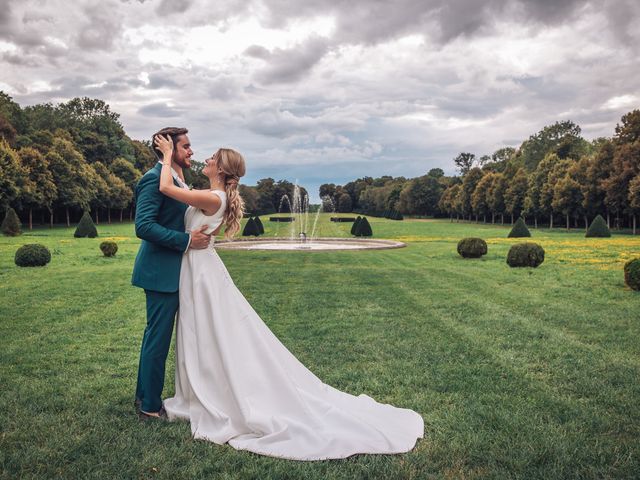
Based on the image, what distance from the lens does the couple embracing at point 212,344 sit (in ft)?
13.8

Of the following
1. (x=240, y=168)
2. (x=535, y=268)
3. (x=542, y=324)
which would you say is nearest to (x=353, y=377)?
(x=240, y=168)

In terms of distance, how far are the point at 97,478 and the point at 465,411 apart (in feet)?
10.4

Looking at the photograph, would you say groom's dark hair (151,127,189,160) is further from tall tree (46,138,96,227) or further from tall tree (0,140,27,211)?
tall tree (46,138,96,227)

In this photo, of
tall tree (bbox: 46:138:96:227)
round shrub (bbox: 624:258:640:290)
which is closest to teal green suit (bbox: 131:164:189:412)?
round shrub (bbox: 624:258:640:290)

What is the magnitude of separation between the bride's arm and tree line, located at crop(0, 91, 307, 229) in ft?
132

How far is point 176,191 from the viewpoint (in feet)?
13.8

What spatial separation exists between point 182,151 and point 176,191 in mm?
515

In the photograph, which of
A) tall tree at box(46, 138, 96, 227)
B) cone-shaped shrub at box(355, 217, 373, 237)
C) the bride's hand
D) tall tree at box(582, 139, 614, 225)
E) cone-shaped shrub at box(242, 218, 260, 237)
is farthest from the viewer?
tall tree at box(46, 138, 96, 227)

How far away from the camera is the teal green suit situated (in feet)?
14.3

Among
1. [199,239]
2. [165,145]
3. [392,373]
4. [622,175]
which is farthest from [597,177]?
[165,145]

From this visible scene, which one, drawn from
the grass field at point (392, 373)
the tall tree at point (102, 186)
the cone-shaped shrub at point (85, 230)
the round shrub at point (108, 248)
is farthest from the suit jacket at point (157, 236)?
the tall tree at point (102, 186)

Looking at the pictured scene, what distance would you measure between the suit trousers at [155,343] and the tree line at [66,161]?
40328mm

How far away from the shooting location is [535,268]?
17.6 metres

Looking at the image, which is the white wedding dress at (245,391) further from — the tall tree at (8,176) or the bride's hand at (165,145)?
the tall tree at (8,176)
